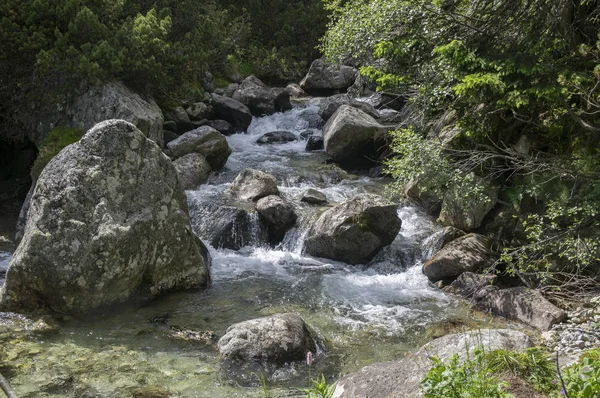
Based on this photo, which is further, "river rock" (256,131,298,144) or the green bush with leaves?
"river rock" (256,131,298,144)

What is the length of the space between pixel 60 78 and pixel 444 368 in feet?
45.8

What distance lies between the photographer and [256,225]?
12414 millimetres

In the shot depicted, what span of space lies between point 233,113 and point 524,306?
557 inches

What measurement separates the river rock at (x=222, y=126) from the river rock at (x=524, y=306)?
12.8m

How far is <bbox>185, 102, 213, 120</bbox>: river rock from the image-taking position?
19.5 metres

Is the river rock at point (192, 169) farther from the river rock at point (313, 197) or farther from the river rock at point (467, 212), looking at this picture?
the river rock at point (467, 212)

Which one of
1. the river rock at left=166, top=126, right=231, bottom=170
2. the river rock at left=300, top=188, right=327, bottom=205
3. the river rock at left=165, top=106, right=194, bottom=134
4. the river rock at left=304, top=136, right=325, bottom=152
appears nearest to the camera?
the river rock at left=300, top=188, right=327, bottom=205

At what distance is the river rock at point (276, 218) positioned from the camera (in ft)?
40.8

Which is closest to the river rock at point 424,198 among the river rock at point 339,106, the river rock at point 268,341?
the river rock at point 339,106

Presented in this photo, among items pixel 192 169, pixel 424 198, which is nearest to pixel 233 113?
pixel 192 169

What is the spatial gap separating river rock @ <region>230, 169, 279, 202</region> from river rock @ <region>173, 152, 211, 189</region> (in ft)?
4.44

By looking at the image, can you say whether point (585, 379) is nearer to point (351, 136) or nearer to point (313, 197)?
point (313, 197)

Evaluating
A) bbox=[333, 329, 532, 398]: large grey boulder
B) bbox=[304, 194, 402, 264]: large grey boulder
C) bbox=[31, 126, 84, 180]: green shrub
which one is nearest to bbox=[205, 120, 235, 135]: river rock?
bbox=[31, 126, 84, 180]: green shrub

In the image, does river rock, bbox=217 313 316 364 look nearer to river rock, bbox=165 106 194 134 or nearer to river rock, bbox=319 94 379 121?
river rock, bbox=165 106 194 134
